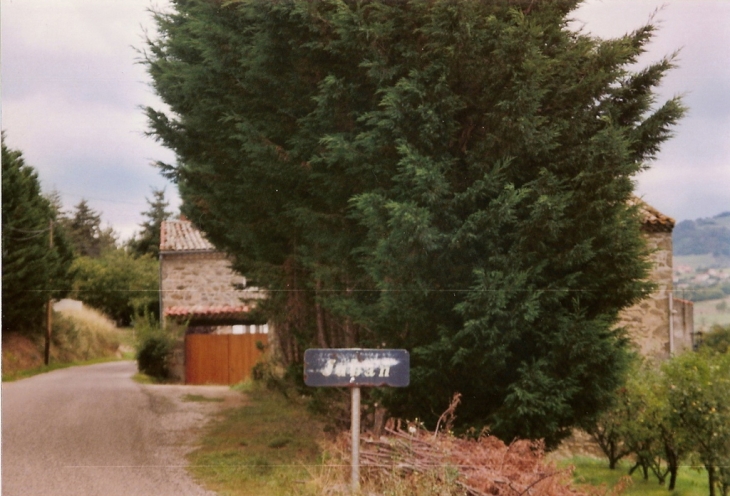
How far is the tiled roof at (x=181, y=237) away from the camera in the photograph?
24.4ft

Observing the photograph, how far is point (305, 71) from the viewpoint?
20.9 feet

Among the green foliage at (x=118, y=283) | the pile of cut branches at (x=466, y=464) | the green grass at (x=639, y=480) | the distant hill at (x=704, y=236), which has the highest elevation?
the distant hill at (x=704, y=236)

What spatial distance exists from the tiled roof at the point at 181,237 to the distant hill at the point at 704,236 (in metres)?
5.49

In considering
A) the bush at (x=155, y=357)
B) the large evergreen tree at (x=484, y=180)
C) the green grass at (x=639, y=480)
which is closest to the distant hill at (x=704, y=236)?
the large evergreen tree at (x=484, y=180)

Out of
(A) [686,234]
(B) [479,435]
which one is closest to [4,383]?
(B) [479,435]

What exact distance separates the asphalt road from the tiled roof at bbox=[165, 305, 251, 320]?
3.37ft

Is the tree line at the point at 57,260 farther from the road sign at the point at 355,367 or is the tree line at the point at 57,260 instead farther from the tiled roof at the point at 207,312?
the road sign at the point at 355,367

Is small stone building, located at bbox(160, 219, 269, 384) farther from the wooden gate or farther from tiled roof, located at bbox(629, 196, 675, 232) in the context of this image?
tiled roof, located at bbox(629, 196, 675, 232)

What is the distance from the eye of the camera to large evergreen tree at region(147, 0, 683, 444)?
5539mm

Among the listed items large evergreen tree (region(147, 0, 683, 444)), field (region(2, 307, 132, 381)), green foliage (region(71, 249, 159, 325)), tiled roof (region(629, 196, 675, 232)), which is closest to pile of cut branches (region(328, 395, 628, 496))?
large evergreen tree (region(147, 0, 683, 444))

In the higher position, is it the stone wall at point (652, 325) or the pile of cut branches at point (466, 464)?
the stone wall at point (652, 325)

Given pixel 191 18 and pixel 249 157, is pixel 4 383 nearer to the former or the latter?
pixel 249 157

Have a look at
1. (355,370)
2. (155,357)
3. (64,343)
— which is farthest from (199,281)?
(355,370)

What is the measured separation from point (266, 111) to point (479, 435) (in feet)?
12.7
